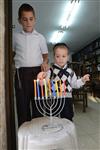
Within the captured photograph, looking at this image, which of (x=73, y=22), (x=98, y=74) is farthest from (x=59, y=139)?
(x=73, y=22)

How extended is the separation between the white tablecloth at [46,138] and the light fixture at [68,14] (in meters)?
0.45

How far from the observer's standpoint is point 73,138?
721 millimetres

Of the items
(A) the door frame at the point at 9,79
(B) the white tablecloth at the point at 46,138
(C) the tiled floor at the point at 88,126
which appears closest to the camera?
(B) the white tablecloth at the point at 46,138

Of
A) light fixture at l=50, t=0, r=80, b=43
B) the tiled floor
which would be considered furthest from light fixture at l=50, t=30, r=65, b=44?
the tiled floor

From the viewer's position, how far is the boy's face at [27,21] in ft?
2.77

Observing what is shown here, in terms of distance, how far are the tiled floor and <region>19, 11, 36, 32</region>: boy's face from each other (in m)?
0.40

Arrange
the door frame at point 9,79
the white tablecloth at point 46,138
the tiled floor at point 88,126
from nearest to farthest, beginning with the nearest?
the white tablecloth at point 46,138 → the door frame at point 9,79 → the tiled floor at point 88,126

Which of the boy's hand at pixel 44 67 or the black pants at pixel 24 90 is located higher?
the boy's hand at pixel 44 67

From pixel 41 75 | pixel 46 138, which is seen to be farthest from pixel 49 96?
pixel 46 138

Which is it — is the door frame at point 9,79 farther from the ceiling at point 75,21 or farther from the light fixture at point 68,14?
the light fixture at point 68,14

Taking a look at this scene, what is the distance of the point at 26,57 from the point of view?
0.85m

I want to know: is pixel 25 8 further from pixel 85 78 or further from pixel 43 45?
pixel 85 78

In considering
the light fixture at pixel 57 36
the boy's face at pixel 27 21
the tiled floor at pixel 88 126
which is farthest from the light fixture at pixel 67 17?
the tiled floor at pixel 88 126

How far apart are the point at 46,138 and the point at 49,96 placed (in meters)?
0.20
